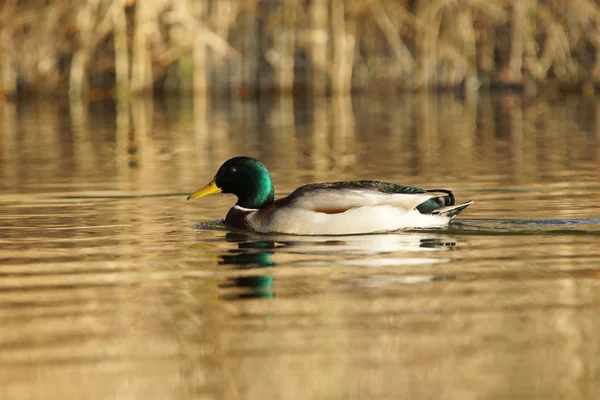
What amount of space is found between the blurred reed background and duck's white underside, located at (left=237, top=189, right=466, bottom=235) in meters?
16.9

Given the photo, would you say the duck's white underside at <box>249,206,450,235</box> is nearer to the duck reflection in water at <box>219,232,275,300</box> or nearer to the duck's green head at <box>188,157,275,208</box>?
the duck reflection in water at <box>219,232,275,300</box>

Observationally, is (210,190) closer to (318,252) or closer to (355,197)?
(355,197)

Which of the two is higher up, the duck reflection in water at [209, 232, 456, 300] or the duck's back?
the duck's back

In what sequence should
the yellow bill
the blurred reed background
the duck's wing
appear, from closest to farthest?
the duck's wing → the yellow bill → the blurred reed background

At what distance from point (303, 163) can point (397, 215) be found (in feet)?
19.8

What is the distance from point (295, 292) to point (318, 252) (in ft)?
4.21

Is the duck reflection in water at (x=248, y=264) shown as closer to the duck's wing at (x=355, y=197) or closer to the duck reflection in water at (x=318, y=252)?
the duck reflection in water at (x=318, y=252)

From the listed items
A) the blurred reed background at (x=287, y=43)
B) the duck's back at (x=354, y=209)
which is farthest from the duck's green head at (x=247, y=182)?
the blurred reed background at (x=287, y=43)

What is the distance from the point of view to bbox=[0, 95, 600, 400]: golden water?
468 centimetres

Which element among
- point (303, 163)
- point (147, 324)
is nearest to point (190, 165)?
point (303, 163)

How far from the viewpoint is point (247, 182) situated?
876cm

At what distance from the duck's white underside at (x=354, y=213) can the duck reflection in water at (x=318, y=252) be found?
0.07m

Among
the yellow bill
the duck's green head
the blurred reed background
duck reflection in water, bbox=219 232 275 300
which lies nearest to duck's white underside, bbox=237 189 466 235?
duck reflection in water, bbox=219 232 275 300

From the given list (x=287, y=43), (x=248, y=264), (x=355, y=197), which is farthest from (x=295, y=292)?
(x=287, y=43)
